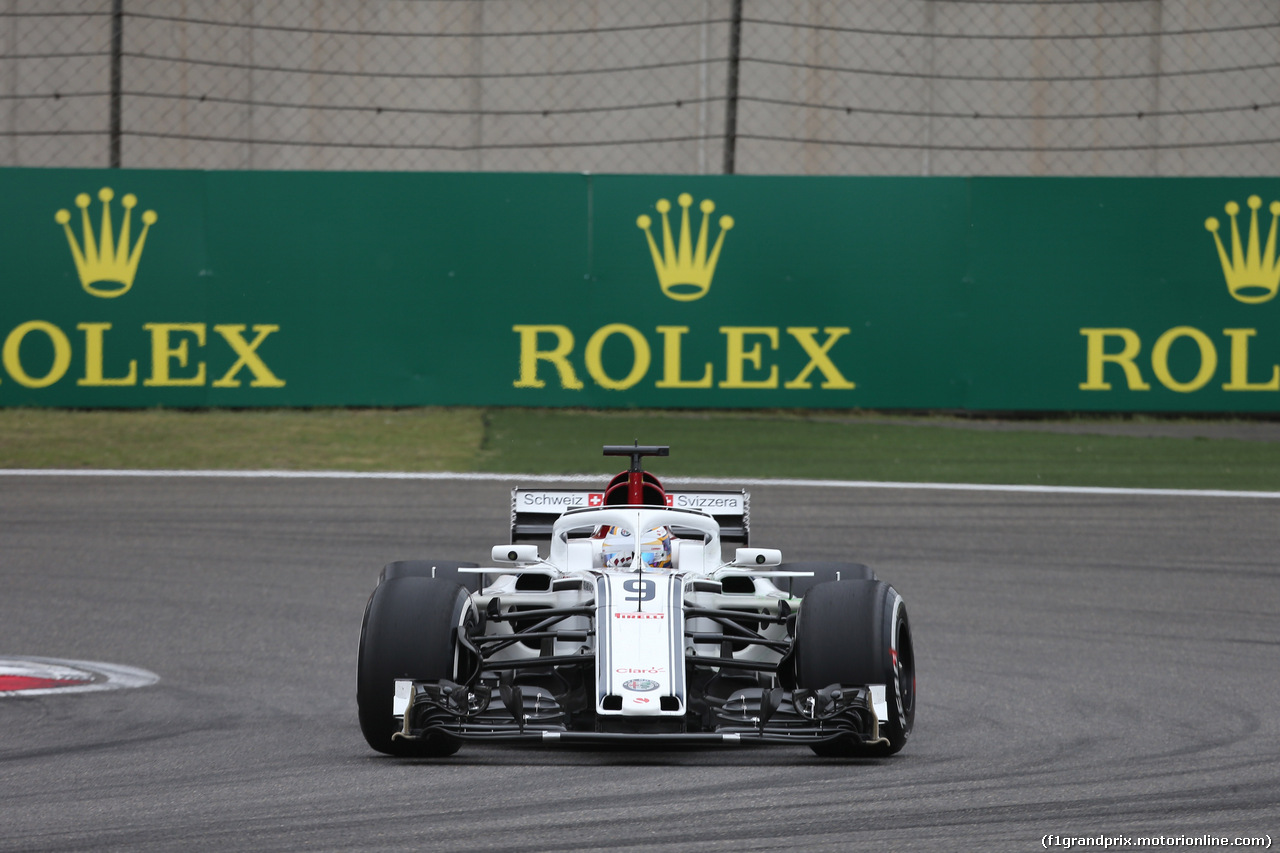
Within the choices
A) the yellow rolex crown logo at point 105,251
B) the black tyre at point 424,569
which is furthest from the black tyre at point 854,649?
the yellow rolex crown logo at point 105,251

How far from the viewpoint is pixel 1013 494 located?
1191cm

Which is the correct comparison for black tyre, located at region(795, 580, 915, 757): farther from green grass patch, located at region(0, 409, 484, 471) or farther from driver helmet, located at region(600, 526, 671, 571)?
green grass patch, located at region(0, 409, 484, 471)

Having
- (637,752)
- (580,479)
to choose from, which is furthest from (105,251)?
(637,752)

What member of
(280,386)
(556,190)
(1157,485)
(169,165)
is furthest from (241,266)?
(1157,485)

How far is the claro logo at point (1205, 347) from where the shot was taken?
1534cm

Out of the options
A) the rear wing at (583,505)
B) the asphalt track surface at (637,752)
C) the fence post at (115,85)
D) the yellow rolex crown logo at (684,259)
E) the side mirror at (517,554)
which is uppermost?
the fence post at (115,85)

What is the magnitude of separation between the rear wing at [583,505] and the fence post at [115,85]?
9.64 m

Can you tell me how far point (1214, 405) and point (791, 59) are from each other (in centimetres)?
744

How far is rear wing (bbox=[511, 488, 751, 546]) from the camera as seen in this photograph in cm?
682

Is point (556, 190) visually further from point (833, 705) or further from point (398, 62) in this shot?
point (833, 705)

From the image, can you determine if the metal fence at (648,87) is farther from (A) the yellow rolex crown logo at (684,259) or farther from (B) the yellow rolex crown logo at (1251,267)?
(A) the yellow rolex crown logo at (684,259)

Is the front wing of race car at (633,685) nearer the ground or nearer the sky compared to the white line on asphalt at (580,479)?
nearer the ground

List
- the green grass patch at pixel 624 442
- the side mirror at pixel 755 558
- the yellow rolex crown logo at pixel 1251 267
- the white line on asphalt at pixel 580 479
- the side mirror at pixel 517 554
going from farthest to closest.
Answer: the yellow rolex crown logo at pixel 1251 267 < the green grass patch at pixel 624 442 < the white line on asphalt at pixel 580 479 < the side mirror at pixel 517 554 < the side mirror at pixel 755 558

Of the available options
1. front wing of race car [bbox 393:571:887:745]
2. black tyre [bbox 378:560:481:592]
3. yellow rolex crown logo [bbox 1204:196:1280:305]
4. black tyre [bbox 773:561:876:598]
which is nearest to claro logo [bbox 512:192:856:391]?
yellow rolex crown logo [bbox 1204:196:1280:305]
